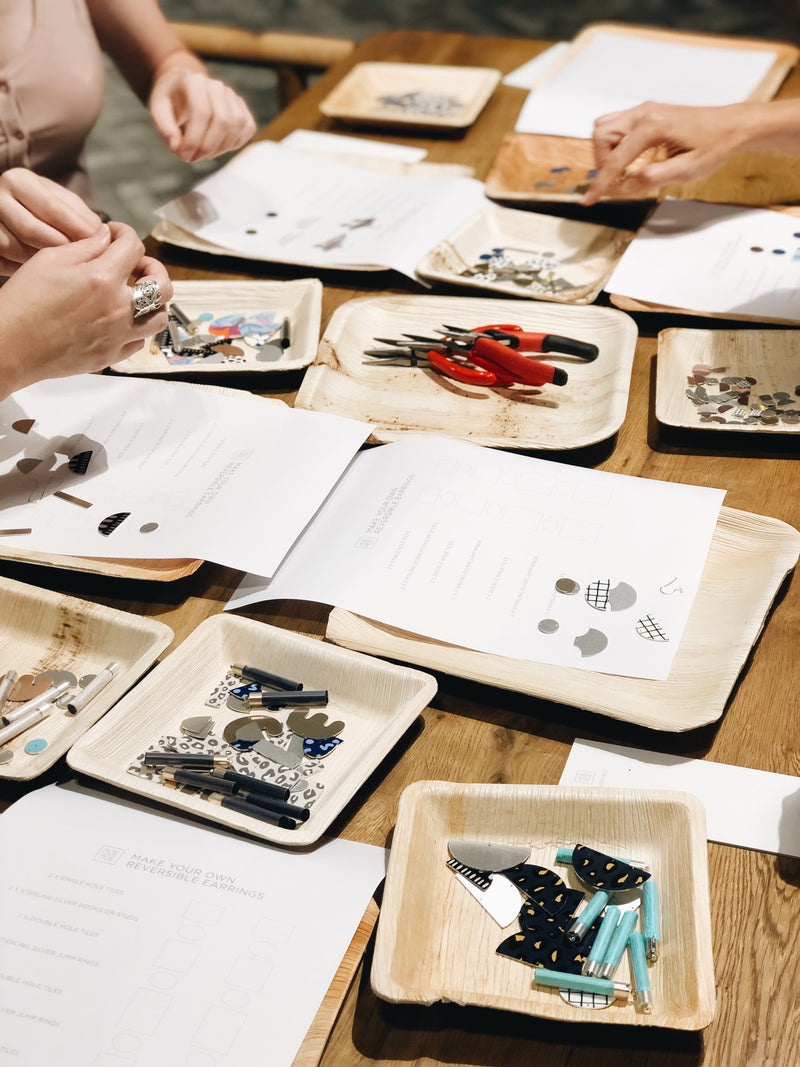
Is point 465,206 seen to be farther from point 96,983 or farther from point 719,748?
point 96,983

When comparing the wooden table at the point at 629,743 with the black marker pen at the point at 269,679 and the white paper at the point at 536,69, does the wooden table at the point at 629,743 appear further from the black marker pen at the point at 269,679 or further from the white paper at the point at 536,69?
the white paper at the point at 536,69

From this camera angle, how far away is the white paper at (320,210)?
146 centimetres

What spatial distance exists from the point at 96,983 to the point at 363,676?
31 cm

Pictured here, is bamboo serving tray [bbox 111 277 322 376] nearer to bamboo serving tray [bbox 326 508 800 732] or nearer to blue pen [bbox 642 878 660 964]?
bamboo serving tray [bbox 326 508 800 732]

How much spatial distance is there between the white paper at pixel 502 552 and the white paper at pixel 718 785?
0.08 meters

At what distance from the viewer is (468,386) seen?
3.97ft

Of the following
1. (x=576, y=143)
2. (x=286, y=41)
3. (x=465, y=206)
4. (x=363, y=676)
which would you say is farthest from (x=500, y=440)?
(x=286, y=41)

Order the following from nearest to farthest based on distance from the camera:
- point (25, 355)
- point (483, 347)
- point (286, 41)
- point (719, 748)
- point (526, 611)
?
point (719, 748)
point (526, 611)
point (25, 355)
point (483, 347)
point (286, 41)

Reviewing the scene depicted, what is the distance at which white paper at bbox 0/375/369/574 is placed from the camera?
3.23 feet

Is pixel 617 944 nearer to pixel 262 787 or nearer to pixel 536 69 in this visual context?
pixel 262 787

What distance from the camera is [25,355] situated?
3.26 ft

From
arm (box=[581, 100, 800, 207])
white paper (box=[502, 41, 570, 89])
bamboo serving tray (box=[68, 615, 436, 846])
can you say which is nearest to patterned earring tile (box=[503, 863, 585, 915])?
bamboo serving tray (box=[68, 615, 436, 846])

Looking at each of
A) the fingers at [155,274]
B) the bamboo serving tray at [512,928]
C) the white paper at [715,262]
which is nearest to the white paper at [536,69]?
the white paper at [715,262]

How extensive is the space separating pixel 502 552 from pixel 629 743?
0.76ft
